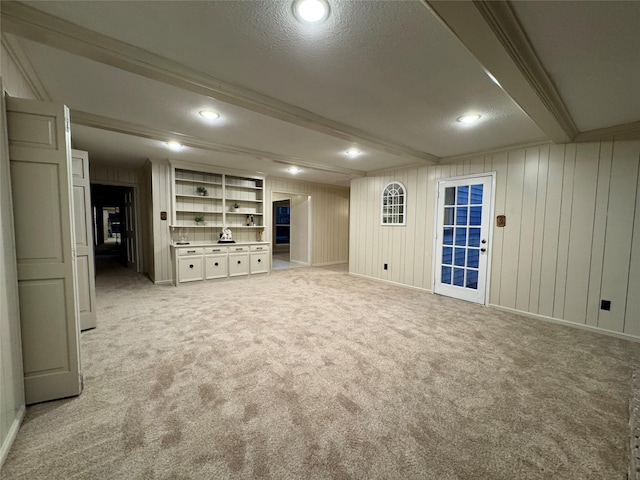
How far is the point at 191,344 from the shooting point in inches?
104

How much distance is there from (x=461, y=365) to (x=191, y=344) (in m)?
2.49

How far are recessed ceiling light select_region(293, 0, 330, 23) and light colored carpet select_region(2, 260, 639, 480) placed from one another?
2.31 meters

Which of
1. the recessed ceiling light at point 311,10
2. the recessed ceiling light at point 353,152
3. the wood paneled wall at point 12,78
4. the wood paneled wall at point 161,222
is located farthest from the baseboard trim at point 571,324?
the wood paneled wall at point 161,222

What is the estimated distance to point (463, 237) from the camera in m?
4.32

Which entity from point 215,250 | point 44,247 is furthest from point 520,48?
point 215,250

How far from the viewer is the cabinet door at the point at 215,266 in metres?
5.27

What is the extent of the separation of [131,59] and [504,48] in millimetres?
2302

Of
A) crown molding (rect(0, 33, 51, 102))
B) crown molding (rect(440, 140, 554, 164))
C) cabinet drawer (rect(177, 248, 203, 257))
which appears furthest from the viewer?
cabinet drawer (rect(177, 248, 203, 257))

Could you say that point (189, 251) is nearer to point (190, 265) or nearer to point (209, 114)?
point (190, 265)

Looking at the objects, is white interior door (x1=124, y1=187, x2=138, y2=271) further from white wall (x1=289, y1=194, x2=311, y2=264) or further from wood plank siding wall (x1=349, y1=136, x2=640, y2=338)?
wood plank siding wall (x1=349, y1=136, x2=640, y2=338)

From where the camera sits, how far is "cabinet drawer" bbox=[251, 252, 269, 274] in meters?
5.87

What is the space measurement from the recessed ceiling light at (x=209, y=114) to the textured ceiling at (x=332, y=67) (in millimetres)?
90

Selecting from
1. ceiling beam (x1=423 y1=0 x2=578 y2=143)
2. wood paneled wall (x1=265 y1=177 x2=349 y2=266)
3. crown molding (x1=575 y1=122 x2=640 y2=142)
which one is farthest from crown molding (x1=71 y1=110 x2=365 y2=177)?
crown molding (x1=575 y1=122 x2=640 y2=142)

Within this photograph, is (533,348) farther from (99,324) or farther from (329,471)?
(99,324)
